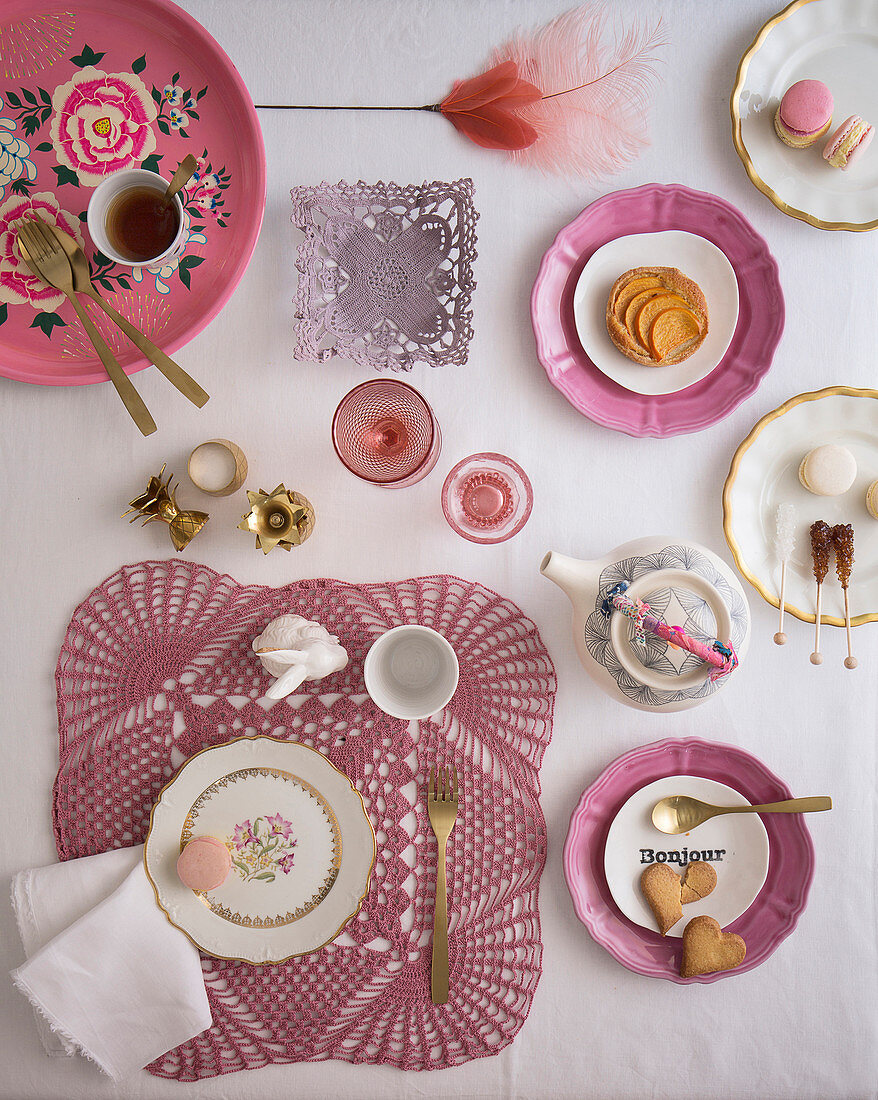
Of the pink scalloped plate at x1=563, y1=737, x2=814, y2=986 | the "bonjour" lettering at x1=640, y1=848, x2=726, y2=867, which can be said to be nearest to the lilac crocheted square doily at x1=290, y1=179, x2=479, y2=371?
the pink scalloped plate at x1=563, y1=737, x2=814, y2=986

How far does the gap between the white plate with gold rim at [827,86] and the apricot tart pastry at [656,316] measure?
207mm

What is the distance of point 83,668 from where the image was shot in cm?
115

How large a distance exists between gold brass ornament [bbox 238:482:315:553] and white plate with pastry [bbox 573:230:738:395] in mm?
508

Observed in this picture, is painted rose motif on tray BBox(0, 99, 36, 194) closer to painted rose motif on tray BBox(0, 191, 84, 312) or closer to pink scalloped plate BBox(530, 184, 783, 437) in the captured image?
painted rose motif on tray BBox(0, 191, 84, 312)

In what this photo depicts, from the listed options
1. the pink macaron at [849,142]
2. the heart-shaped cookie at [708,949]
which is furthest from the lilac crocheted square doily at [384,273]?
the heart-shaped cookie at [708,949]

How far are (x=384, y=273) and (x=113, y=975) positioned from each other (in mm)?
1120

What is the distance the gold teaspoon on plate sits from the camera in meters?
1.04

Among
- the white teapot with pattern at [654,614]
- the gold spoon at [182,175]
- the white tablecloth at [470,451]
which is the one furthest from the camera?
the white tablecloth at [470,451]

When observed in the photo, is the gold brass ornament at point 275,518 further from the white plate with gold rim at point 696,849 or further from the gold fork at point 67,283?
the white plate with gold rim at point 696,849

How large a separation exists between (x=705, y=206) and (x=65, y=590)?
1.16 meters

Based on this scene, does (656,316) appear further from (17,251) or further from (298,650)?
(17,251)

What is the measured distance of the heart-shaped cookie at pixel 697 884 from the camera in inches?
43.4

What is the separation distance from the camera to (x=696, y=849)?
3.69ft

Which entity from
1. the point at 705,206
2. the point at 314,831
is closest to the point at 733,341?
the point at 705,206
